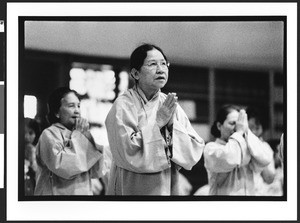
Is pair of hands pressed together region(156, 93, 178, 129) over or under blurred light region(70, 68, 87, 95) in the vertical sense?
under

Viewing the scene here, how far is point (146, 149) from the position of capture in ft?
20.4

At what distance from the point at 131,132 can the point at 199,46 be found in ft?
2.05

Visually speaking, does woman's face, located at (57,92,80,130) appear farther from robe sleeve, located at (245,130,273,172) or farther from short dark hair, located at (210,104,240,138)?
robe sleeve, located at (245,130,273,172)

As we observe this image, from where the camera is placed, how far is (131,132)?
20.5ft

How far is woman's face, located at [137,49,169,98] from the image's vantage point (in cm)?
630

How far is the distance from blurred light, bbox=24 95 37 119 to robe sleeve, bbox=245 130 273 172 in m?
1.13

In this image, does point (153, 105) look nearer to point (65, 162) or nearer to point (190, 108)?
point (190, 108)

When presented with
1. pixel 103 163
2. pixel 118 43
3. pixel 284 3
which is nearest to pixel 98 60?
pixel 118 43

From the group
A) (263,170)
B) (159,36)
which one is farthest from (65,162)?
(263,170)

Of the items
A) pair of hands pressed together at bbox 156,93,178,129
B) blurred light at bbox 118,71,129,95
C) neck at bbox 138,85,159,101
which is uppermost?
blurred light at bbox 118,71,129,95

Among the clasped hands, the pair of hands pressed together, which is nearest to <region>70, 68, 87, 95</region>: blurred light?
the pair of hands pressed together

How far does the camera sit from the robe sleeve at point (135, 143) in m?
6.22

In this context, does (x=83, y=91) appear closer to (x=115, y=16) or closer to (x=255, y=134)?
(x=115, y=16)

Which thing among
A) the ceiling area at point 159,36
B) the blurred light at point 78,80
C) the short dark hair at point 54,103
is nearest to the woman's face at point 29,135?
the short dark hair at point 54,103
